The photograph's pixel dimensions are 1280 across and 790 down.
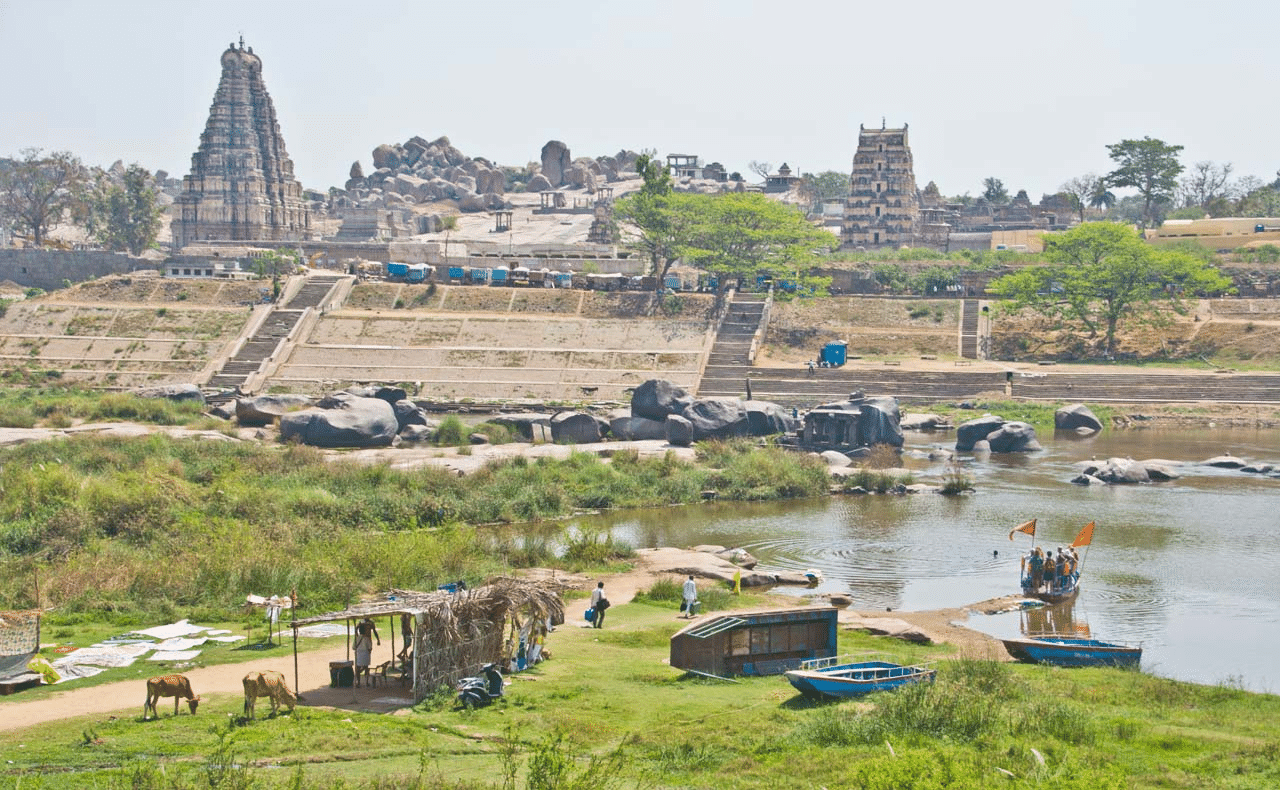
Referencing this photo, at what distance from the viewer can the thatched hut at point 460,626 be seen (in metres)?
19.0

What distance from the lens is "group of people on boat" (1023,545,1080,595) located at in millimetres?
27469

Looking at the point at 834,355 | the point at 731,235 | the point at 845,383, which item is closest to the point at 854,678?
the point at 845,383

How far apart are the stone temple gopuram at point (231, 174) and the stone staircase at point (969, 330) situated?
51.8 m

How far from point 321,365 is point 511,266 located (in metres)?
19.0

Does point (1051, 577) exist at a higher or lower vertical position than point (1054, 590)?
higher

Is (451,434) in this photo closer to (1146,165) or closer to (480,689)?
(480,689)

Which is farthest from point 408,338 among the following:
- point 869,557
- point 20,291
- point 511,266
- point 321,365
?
point 869,557

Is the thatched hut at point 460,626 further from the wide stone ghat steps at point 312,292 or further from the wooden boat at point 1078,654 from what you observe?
the wide stone ghat steps at point 312,292

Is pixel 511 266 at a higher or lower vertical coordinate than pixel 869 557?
higher

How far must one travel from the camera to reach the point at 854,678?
62.1ft

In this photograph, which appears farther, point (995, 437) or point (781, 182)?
point (781, 182)

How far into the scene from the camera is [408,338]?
70.4 metres

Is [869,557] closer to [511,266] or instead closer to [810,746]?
[810,746]

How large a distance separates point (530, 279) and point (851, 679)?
204 ft
